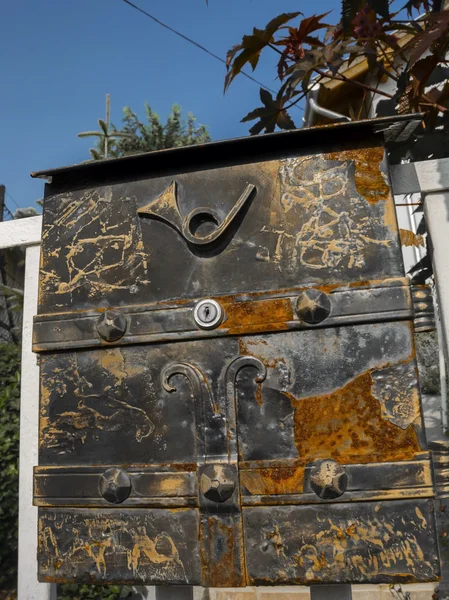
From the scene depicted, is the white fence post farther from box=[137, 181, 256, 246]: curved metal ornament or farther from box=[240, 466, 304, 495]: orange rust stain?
box=[240, 466, 304, 495]: orange rust stain

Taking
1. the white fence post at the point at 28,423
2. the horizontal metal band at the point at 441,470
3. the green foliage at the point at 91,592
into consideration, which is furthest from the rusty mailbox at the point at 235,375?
the green foliage at the point at 91,592

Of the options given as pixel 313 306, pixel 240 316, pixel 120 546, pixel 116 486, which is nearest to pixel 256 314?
pixel 240 316

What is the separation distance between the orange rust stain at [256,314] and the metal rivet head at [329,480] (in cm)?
36

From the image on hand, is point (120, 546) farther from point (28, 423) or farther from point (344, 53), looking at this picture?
point (344, 53)

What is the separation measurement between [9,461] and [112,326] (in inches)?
89.1

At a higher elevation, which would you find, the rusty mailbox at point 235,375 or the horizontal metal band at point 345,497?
the rusty mailbox at point 235,375

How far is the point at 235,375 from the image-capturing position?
1.46m

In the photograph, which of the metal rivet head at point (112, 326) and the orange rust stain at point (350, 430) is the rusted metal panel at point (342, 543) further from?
the metal rivet head at point (112, 326)

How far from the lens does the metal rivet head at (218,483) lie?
138cm

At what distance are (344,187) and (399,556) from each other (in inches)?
36.5

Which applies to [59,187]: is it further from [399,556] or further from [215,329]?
[399,556]

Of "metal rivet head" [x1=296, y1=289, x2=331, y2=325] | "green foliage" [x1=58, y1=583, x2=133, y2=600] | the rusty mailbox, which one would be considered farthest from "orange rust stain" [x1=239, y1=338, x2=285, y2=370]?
"green foliage" [x1=58, y1=583, x2=133, y2=600]

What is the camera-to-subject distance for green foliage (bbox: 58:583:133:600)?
3.26 meters

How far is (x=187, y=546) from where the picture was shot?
1.43 meters
